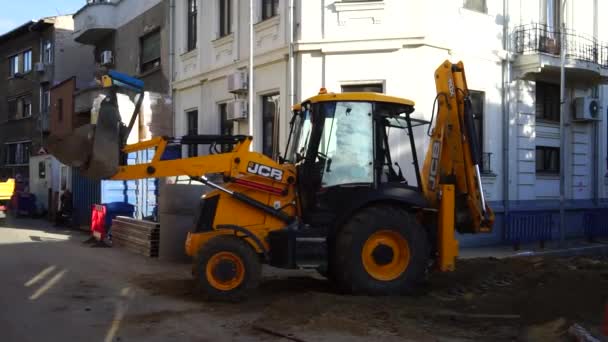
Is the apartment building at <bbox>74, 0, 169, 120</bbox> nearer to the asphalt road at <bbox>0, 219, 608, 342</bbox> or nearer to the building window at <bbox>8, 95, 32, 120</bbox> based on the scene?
the building window at <bbox>8, 95, 32, 120</bbox>

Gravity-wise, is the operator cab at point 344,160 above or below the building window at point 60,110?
below

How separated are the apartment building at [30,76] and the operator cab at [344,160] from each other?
84.1ft

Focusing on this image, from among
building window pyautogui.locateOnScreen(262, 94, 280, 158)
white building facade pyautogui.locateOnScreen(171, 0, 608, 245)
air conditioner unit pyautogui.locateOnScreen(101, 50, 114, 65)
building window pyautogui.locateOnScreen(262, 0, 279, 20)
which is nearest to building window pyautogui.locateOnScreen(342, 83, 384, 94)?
white building facade pyautogui.locateOnScreen(171, 0, 608, 245)

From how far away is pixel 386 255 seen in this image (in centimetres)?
818

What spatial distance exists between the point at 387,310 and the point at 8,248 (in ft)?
34.4

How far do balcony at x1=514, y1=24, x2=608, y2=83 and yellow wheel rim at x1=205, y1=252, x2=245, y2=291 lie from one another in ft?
34.6

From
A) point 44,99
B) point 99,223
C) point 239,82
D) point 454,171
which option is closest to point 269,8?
point 239,82

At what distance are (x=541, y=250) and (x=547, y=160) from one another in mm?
3775

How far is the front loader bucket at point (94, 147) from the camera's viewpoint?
802 centimetres

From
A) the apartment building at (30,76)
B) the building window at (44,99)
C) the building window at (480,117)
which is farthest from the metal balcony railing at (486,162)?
the building window at (44,99)

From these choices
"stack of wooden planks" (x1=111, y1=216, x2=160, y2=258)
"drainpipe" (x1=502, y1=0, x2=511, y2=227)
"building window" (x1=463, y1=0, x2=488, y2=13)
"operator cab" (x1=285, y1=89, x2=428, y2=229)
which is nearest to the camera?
"operator cab" (x1=285, y1=89, x2=428, y2=229)

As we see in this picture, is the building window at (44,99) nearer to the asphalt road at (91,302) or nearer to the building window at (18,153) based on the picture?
A: the building window at (18,153)

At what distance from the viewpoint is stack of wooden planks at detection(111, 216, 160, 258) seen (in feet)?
42.5

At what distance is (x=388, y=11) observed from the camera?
1398 cm
